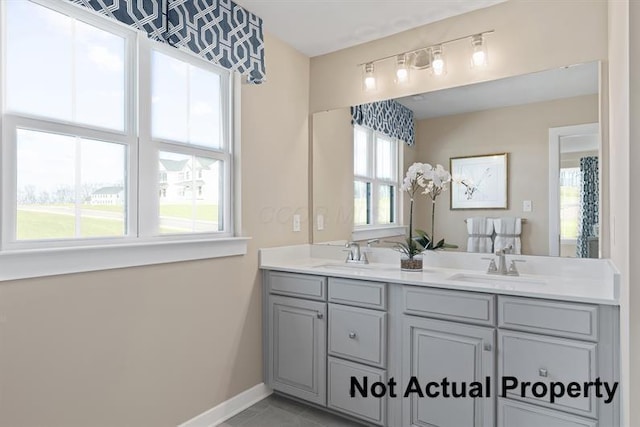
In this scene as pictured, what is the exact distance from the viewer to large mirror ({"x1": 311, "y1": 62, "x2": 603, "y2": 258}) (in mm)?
2033

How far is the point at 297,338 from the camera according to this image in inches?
96.0

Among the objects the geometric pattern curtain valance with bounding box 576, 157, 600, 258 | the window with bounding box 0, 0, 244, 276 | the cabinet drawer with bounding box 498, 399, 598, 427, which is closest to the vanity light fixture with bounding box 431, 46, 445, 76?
the geometric pattern curtain valance with bounding box 576, 157, 600, 258

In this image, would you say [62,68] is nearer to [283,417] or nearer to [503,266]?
[283,417]

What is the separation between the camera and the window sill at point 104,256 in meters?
1.49

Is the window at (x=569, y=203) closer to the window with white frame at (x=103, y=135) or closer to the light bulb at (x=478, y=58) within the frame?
the light bulb at (x=478, y=58)

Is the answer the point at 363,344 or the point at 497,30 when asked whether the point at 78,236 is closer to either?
the point at 363,344

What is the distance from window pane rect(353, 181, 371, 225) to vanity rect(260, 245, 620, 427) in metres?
0.31

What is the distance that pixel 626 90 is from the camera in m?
1.23

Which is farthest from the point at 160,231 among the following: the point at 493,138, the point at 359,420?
the point at 493,138

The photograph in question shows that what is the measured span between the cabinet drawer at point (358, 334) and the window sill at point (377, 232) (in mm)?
666

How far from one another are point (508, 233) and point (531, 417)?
0.97m

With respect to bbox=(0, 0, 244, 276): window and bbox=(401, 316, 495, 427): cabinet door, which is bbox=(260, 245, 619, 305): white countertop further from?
bbox=(0, 0, 244, 276): window

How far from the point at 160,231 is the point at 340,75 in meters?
1.73

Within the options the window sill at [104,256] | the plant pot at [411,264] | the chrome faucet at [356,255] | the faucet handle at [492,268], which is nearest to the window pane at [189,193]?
the window sill at [104,256]
